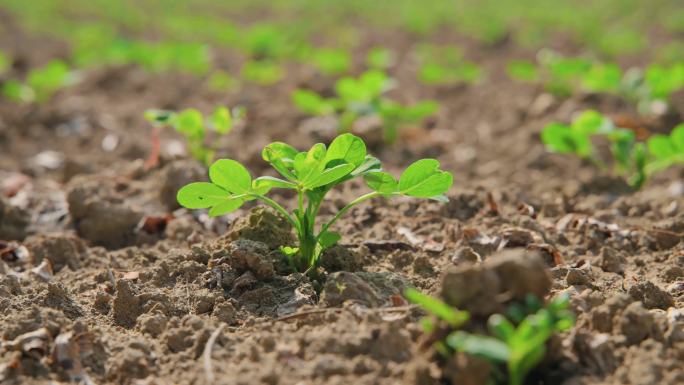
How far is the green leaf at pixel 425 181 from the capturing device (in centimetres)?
213

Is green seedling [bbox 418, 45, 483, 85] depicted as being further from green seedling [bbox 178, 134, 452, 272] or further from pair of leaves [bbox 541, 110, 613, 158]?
green seedling [bbox 178, 134, 452, 272]

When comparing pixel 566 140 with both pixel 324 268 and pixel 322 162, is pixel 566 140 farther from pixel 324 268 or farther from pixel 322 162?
pixel 322 162

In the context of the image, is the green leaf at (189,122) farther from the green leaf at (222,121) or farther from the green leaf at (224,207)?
the green leaf at (224,207)

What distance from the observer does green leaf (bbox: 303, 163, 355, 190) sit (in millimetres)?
2027

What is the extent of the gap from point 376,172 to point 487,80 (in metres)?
4.50

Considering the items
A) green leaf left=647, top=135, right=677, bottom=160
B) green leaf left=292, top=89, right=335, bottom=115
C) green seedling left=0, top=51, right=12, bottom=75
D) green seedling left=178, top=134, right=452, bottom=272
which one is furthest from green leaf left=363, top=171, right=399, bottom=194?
green seedling left=0, top=51, right=12, bottom=75

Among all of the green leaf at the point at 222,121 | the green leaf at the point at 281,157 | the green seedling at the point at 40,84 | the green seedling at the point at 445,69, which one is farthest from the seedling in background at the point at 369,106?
the green leaf at the point at 281,157

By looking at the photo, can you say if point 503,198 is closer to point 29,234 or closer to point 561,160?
point 561,160

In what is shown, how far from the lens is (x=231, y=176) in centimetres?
211

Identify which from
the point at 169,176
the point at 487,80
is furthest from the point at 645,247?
the point at 487,80

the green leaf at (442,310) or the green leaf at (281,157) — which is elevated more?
the green leaf at (281,157)

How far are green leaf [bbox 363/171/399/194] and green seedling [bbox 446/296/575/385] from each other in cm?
59

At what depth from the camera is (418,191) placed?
213 cm

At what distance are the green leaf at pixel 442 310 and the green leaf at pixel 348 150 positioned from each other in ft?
1.80
